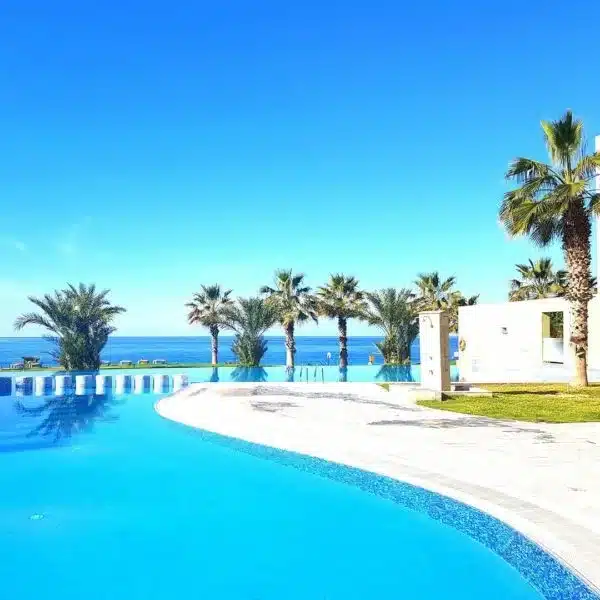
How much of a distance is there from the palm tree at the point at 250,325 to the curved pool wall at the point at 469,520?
845 inches

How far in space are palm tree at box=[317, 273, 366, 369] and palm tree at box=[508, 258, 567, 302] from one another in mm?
11537

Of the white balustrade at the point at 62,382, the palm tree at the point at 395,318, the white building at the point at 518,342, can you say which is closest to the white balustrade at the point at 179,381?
the white balustrade at the point at 62,382

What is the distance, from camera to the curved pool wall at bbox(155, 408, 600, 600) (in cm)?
532

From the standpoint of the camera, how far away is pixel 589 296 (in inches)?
708

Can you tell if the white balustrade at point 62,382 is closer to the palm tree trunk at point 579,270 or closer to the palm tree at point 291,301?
the palm tree at point 291,301

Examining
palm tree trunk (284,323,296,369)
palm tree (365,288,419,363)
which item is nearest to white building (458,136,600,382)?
palm tree (365,288,419,363)

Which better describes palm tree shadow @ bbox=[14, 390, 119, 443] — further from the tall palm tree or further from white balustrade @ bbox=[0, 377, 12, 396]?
the tall palm tree

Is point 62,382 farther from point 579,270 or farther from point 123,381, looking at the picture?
point 579,270

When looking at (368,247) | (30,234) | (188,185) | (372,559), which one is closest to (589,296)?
(372,559)

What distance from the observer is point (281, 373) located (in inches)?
1181

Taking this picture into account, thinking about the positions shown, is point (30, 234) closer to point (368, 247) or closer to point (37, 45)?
point (37, 45)

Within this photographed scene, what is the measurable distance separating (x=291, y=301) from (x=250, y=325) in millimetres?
2951

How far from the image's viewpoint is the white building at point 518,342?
74.1 ft

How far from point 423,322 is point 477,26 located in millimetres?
11262
